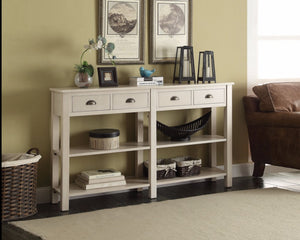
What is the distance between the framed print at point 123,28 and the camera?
3443 mm

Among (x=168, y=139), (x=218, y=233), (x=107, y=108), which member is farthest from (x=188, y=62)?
(x=218, y=233)

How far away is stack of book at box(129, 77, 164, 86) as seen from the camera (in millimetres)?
3400

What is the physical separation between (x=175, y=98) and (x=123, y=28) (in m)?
0.70

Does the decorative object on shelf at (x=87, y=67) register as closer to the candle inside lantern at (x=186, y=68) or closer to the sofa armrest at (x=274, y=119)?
the candle inside lantern at (x=186, y=68)

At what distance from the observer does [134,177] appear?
143 inches

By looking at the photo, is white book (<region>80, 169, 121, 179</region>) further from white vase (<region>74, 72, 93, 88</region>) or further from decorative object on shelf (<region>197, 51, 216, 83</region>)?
decorative object on shelf (<region>197, 51, 216, 83</region>)

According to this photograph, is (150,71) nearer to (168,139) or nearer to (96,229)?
(168,139)

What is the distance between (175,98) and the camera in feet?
11.2

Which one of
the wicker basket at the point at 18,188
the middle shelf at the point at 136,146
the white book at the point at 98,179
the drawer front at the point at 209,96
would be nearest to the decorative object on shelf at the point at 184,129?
the middle shelf at the point at 136,146

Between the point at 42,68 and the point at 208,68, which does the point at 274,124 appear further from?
the point at 42,68

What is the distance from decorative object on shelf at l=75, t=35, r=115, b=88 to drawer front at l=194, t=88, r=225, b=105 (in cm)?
74

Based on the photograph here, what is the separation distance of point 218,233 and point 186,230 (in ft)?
0.61

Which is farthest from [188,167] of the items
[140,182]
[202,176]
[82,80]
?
[82,80]

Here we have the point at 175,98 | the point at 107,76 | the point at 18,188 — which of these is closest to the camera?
the point at 18,188
